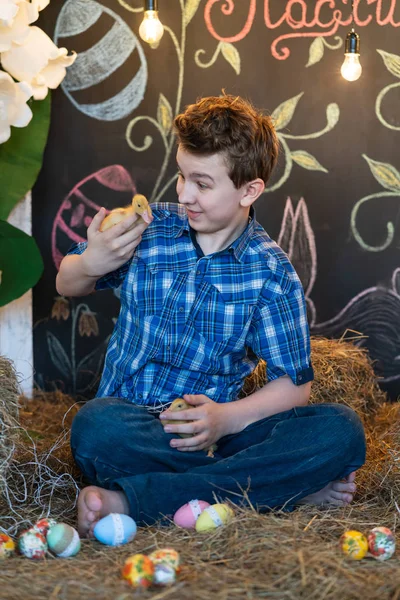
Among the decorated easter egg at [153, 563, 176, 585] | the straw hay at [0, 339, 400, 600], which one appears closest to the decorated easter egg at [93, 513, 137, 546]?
the straw hay at [0, 339, 400, 600]

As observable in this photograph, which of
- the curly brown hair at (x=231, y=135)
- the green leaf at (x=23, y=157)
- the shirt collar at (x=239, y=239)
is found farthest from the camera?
the green leaf at (x=23, y=157)

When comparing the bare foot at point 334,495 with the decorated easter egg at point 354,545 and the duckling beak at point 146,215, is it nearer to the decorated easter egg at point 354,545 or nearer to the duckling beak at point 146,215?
the decorated easter egg at point 354,545

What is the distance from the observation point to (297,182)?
308 centimetres

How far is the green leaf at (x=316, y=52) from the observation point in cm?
300

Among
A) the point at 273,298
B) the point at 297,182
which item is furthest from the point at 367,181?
the point at 273,298

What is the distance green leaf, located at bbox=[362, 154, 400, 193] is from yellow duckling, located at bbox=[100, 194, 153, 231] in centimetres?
129

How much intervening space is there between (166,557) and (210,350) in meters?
0.73

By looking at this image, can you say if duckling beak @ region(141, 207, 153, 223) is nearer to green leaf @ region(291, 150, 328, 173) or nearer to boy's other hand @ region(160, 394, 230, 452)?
boy's other hand @ region(160, 394, 230, 452)

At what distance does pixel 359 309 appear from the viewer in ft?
10.3

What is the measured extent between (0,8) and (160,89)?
2.56 feet

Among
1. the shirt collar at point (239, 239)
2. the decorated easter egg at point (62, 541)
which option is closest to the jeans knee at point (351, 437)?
the shirt collar at point (239, 239)

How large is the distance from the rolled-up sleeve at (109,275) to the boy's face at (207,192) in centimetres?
26

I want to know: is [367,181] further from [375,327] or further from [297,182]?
[375,327]

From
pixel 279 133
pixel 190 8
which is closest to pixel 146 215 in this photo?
pixel 279 133
